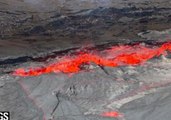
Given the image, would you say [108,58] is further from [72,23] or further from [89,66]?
[72,23]

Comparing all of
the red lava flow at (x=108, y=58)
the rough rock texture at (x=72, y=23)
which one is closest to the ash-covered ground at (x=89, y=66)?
the rough rock texture at (x=72, y=23)

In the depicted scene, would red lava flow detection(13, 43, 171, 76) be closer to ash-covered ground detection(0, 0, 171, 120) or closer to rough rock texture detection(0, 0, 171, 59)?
ash-covered ground detection(0, 0, 171, 120)

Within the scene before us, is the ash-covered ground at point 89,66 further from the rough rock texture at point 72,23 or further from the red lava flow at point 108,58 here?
the red lava flow at point 108,58

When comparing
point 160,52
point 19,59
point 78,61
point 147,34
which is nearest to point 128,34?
point 147,34

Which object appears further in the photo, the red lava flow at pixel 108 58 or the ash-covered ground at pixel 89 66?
the red lava flow at pixel 108 58

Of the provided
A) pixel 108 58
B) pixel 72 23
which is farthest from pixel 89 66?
pixel 72 23

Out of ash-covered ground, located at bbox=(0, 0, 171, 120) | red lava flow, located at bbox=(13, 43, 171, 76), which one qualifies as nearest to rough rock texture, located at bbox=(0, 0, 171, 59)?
ash-covered ground, located at bbox=(0, 0, 171, 120)
